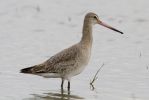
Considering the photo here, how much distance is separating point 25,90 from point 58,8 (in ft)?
30.6

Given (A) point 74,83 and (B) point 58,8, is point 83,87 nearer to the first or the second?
(A) point 74,83

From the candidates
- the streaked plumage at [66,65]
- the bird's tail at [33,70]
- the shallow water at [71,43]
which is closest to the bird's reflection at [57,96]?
the shallow water at [71,43]

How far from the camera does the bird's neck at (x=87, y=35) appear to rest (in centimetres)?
1249

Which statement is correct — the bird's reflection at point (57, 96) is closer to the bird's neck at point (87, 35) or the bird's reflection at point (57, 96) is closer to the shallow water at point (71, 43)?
the shallow water at point (71, 43)

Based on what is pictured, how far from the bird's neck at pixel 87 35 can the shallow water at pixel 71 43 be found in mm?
850

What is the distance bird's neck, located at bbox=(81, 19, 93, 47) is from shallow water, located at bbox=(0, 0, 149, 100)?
850 millimetres

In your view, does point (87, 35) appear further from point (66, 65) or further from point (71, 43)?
point (71, 43)

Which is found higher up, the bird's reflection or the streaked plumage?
the streaked plumage

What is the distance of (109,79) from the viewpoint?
42.9ft

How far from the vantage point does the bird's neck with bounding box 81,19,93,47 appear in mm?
12491

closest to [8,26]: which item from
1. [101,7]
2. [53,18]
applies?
[53,18]

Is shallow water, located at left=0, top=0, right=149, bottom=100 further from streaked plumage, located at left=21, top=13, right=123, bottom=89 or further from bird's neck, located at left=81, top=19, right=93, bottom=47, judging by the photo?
bird's neck, located at left=81, top=19, right=93, bottom=47

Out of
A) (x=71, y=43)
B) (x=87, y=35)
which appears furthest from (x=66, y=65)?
(x=71, y=43)

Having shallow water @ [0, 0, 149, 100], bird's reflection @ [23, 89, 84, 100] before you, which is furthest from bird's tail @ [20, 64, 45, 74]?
bird's reflection @ [23, 89, 84, 100]
